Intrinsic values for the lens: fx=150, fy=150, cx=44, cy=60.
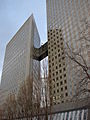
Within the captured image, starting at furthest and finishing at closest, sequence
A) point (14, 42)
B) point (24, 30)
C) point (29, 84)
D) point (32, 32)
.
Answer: point (14, 42)
point (24, 30)
point (32, 32)
point (29, 84)

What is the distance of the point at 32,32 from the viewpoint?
182ft

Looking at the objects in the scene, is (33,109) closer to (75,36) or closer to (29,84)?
(29,84)

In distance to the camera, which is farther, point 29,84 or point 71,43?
point 71,43

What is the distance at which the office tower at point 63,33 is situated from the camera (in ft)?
132

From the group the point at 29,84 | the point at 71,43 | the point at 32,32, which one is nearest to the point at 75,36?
the point at 71,43

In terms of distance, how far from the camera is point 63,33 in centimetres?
4791

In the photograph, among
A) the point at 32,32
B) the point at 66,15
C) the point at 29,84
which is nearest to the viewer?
the point at 29,84

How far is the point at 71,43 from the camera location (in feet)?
141

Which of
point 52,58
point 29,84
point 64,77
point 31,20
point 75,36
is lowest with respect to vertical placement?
point 29,84

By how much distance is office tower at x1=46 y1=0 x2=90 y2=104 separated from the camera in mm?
40250

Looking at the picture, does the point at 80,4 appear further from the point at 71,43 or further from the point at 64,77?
the point at 64,77

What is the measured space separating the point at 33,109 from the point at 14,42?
58842 millimetres

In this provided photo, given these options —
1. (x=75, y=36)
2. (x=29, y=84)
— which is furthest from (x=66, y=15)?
(x=29, y=84)

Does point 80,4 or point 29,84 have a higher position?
point 80,4
